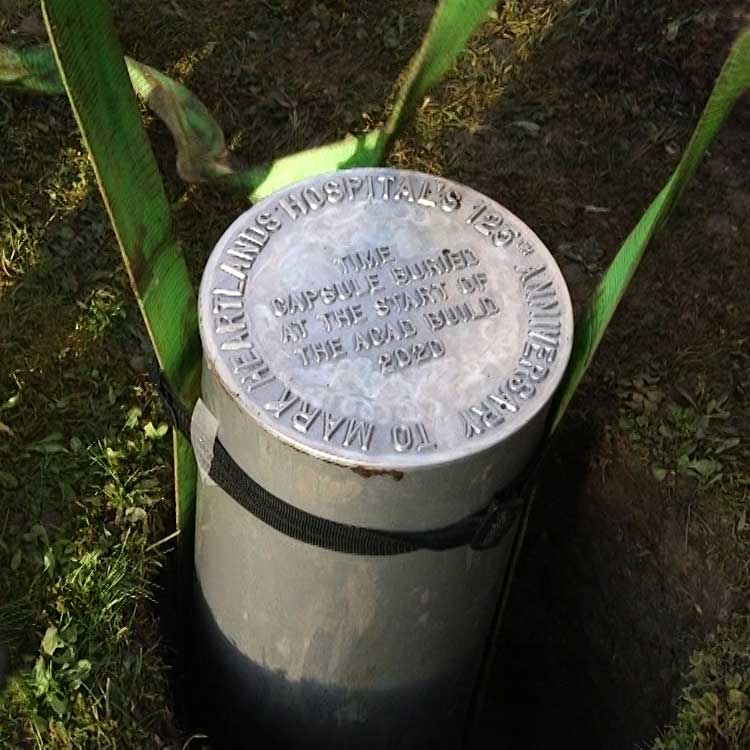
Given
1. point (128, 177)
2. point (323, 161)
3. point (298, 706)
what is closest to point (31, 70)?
point (323, 161)

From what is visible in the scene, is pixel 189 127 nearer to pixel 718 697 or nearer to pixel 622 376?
pixel 622 376

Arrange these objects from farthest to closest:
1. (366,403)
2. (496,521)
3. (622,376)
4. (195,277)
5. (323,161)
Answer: (195,277), (622,376), (323,161), (496,521), (366,403)

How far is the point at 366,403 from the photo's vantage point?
1503mm

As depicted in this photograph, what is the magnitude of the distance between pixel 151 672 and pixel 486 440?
2.39 feet

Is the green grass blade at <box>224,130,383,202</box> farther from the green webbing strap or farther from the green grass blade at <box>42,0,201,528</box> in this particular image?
the green grass blade at <box>42,0,201,528</box>

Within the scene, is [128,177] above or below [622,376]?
above

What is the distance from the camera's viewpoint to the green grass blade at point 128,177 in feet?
4.50

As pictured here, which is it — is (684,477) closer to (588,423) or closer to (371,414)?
(588,423)

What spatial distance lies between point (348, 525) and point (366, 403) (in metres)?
0.17

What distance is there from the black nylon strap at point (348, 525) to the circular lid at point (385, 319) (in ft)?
0.47

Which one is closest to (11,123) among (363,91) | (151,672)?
(363,91)

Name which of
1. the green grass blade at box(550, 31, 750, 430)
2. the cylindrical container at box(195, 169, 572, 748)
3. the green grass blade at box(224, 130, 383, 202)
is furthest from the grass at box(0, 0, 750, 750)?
the green grass blade at box(550, 31, 750, 430)

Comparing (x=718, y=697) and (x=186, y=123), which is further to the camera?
(x=186, y=123)

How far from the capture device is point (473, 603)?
1.85 metres
